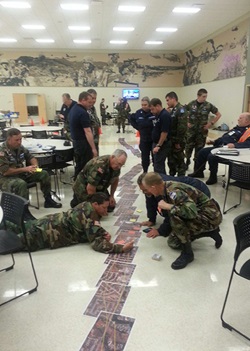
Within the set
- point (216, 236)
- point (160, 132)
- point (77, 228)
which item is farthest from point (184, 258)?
point (160, 132)

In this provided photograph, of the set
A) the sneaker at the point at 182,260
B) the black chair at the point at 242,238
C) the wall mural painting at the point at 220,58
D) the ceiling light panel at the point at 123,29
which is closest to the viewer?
the black chair at the point at 242,238

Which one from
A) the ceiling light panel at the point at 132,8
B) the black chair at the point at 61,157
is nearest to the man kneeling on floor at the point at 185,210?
the black chair at the point at 61,157

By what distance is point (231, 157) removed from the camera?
3480mm

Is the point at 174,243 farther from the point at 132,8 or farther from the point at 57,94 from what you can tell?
the point at 57,94

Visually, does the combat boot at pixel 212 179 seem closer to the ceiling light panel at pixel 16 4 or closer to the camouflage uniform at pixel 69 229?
the camouflage uniform at pixel 69 229

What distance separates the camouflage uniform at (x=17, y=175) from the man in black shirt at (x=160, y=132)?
1709 millimetres

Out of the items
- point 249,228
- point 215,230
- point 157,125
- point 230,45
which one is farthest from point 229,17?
point 249,228

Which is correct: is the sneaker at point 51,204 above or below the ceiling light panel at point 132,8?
below

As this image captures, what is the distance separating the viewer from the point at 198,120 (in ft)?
16.9

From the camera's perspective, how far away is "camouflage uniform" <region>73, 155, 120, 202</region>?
310 centimetres

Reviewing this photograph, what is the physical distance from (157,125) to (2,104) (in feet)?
43.7

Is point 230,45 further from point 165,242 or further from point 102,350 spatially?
point 102,350

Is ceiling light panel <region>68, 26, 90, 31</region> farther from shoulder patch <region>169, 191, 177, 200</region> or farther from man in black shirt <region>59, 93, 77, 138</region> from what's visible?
shoulder patch <region>169, 191, 177, 200</region>

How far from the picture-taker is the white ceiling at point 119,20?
7664mm
